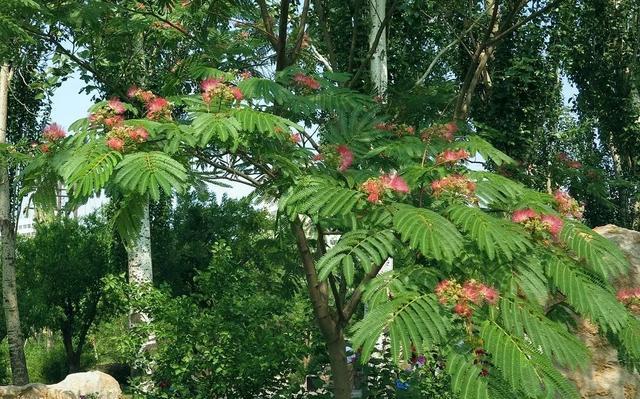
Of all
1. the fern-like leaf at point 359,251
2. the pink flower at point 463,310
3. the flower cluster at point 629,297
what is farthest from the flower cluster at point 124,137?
the flower cluster at point 629,297

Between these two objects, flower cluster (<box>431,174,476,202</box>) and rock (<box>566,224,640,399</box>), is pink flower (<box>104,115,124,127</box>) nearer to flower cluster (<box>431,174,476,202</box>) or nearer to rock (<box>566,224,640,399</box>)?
flower cluster (<box>431,174,476,202</box>)

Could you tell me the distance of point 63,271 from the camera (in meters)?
19.0

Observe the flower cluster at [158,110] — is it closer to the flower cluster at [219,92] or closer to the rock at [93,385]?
the flower cluster at [219,92]

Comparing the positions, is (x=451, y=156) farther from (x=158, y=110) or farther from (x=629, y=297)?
(x=158, y=110)

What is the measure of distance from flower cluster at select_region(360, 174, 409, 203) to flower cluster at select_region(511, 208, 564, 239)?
58cm

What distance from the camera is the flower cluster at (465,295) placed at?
9.90ft

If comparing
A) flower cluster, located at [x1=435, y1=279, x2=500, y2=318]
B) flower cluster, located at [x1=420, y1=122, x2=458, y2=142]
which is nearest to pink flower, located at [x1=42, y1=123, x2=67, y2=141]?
flower cluster, located at [x1=420, y1=122, x2=458, y2=142]

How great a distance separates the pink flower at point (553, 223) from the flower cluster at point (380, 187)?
692mm

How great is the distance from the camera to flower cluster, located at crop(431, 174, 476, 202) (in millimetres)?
3562

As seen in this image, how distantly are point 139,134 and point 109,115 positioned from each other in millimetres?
487

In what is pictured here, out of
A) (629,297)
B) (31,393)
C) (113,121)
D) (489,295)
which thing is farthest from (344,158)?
(31,393)

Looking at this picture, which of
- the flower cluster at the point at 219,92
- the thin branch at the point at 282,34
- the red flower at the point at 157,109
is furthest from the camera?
the thin branch at the point at 282,34

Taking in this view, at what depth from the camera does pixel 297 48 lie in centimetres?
593

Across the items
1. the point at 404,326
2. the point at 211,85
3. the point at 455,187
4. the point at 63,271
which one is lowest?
the point at 404,326
